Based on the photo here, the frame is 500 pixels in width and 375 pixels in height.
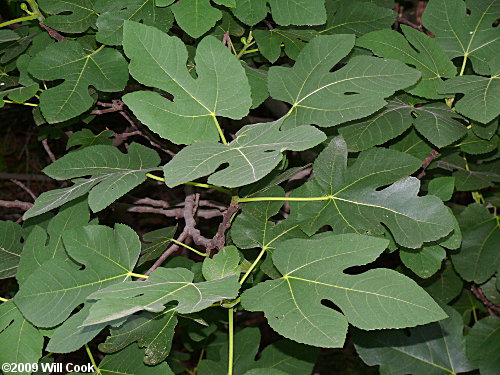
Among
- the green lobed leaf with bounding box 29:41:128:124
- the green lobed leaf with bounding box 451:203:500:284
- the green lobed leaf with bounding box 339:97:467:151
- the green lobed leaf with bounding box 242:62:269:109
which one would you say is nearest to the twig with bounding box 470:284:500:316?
the green lobed leaf with bounding box 451:203:500:284

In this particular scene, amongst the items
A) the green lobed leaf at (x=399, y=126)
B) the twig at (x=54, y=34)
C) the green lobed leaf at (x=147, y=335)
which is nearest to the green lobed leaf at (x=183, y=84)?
the green lobed leaf at (x=399, y=126)

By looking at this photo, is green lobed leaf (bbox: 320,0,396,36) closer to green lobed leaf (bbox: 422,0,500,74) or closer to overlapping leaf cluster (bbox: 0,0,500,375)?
overlapping leaf cluster (bbox: 0,0,500,375)

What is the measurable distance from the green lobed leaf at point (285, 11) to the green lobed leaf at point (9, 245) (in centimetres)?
88

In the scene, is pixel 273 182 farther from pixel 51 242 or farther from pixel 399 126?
pixel 51 242

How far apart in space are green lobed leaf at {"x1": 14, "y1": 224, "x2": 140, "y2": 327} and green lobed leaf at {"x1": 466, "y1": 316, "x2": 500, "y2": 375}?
3.86 ft

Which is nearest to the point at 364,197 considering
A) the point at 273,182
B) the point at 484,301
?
the point at 273,182

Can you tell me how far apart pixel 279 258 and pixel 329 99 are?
1.35ft

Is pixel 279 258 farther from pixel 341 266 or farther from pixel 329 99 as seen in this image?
pixel 329 99

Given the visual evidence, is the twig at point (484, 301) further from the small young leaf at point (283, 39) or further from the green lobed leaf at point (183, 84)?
the green lobed leaf at point (183, 84)

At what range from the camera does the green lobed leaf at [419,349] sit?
6.18 feet

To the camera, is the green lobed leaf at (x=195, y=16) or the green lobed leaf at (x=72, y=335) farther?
the green lobed leaf at (x=195, y=16)

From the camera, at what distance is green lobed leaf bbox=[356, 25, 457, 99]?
1633mm

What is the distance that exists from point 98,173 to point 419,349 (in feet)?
3.79

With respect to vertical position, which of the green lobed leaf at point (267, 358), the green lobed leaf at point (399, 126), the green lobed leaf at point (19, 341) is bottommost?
the green lobed leaf at point (267, 358)
